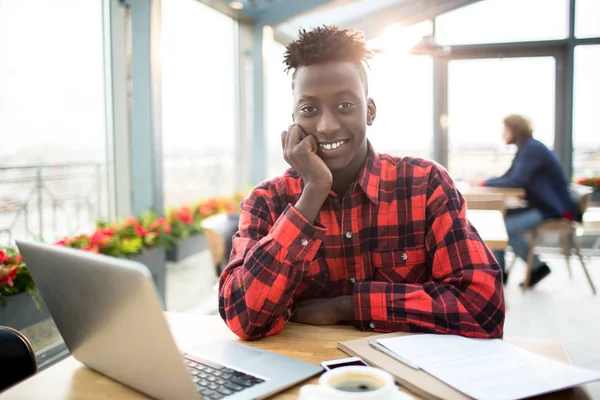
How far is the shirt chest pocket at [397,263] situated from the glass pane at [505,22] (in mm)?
4996

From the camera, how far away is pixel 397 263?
1.38 meters

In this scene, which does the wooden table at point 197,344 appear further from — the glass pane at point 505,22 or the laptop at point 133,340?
the glass pane at point 505,22

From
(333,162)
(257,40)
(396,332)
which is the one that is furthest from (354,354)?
(257,40)

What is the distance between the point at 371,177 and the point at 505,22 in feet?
16.7

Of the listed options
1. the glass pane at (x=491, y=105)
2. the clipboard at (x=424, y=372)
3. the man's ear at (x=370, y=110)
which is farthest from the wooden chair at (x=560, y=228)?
the clipboard at (x=424, y=372)

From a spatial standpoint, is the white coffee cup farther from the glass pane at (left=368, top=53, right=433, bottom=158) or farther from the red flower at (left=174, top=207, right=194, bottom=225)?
the glass pane at (left=368, top=53, right=433, bottom=158)

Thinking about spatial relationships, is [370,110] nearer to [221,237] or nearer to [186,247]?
[221,237]

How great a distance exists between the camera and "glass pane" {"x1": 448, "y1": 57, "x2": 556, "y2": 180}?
5754 mm

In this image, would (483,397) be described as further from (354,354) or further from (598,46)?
(598,46)

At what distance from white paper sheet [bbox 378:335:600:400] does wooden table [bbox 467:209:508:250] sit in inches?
55.4

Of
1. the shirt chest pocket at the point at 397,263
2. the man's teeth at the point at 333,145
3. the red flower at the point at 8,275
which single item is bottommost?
the red flower at the point at 8,275

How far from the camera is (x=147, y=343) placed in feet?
2.30

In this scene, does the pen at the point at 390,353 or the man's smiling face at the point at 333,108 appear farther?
the man's smiling face at the point at 333,108

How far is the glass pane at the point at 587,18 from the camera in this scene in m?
5.50
